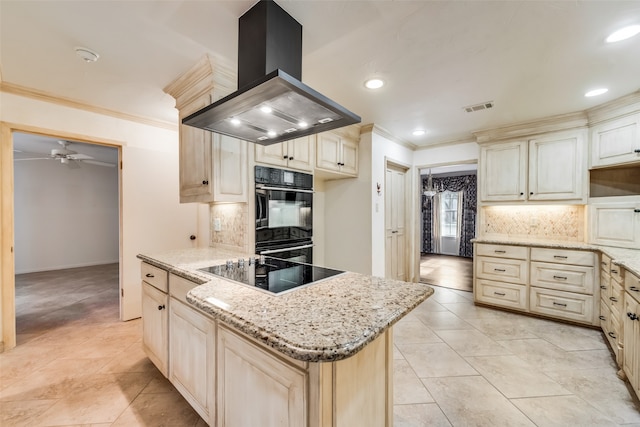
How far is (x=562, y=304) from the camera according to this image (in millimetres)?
2947

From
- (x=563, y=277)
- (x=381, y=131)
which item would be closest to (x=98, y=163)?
(x=381, y=131)

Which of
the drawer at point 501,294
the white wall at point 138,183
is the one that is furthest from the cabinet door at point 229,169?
the drawer at point 501,294

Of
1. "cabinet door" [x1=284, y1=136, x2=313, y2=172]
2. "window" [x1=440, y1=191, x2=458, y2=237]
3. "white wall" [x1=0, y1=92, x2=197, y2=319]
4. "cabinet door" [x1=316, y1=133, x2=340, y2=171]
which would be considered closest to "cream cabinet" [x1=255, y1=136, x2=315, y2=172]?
"cabinet door" [x1=284, y1=136, x2=313, y2=172]

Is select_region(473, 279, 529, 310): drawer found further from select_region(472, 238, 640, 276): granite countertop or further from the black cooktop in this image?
the black cooktop

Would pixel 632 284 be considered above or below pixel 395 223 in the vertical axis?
below

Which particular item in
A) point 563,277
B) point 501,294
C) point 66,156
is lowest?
point 501,294

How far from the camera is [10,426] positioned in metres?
1.58

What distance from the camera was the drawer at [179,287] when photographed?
1572 millimetres

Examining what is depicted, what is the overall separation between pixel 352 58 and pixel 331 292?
5.56ft

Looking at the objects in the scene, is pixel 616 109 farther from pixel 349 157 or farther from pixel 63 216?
pixel 63 216

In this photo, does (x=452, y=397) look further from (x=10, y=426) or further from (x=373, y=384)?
(x=10, y=426)

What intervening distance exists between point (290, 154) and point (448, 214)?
21.9ft

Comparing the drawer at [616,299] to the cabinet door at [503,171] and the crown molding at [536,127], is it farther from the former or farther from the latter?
the crown molding at [536,127]

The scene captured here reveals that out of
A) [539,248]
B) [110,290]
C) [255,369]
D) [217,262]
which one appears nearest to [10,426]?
[217,262]
